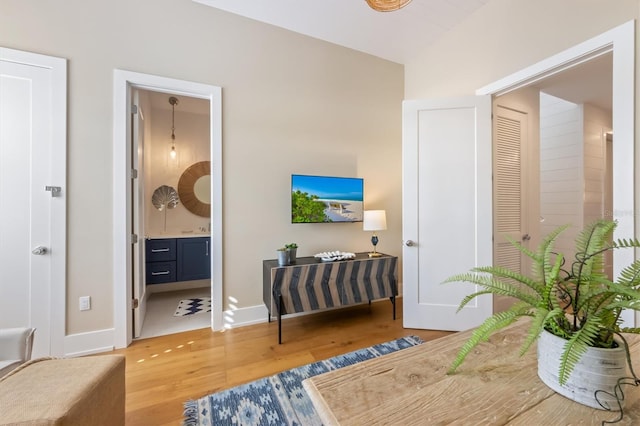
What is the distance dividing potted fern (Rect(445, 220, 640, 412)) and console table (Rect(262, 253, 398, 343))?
1.81m

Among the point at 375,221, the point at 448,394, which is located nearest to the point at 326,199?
the point at 375,221

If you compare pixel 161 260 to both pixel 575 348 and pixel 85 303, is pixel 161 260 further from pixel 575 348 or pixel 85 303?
pixel 575 348

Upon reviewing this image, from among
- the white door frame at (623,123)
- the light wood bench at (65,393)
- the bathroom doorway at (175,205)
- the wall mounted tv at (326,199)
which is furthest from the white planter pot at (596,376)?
the bathroom doorway at (175,205)

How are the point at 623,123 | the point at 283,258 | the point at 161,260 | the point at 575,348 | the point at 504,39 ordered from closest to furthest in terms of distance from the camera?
the point at 575,348
the point at 623,123
the point at 504,39
the point at 283,258
the point at 161,260

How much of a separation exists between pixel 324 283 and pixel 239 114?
1.93 meters

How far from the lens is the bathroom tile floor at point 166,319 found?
8.57 ft

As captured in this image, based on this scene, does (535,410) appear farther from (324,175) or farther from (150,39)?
(150,39)

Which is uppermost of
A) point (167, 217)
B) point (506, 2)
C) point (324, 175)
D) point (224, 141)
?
point (506, 2)

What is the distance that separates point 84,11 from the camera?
2.16 meters

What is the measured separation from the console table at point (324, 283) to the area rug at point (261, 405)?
54cm

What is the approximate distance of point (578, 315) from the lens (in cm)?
69

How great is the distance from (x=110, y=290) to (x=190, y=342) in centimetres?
82

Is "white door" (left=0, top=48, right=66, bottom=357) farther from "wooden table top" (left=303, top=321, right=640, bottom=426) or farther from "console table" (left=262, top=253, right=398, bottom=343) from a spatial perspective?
"wooden table top" (left=303, top=321, right=640, bottom=426)

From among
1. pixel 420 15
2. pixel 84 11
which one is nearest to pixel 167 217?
pixel 84 11
